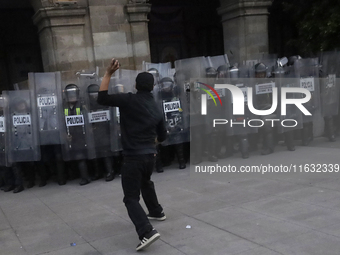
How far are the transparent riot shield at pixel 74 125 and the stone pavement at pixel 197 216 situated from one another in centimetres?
63

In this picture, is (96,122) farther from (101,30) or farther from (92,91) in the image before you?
(101,30)

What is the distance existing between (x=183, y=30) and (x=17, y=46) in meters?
5.68

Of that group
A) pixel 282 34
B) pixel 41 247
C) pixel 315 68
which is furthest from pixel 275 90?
pixel 282 34

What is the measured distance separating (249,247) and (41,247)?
223 cm

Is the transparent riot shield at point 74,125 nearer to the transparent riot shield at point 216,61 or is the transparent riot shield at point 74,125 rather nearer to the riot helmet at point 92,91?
the riot helmet at point 92,91

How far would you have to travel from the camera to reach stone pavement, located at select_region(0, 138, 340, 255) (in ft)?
14.3

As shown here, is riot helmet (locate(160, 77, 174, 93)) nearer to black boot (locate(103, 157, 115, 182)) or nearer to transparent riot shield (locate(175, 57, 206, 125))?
transparent riot shield (locate(175, 57, 206, 125))

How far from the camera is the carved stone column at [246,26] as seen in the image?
11.9 meters

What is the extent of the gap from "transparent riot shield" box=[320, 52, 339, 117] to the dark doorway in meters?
6.52

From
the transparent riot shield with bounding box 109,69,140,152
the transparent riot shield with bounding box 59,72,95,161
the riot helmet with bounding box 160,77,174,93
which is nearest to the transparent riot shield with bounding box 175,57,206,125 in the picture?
the riot helmet with bounding box 160,77,174,93

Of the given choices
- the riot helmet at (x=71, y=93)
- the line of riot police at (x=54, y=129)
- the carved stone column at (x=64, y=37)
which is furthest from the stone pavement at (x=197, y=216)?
the carved stone column at (x=64, y=37)

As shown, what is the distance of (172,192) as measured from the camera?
21.9 ft

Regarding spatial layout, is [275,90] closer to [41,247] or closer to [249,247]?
[249,247]

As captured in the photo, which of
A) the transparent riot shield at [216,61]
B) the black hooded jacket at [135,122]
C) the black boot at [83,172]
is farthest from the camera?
the transparent riot shield at [216,61]
